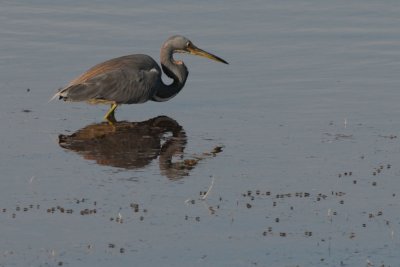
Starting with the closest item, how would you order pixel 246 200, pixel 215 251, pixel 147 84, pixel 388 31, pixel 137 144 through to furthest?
pixel 215 251
pixel 246 200
pixel 137 144
pixel 147 84
pixel 388 31

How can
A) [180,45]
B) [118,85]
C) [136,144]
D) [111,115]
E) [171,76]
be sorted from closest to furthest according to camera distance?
[136,144] → [118,85] → [111,115] → [171,76] → [180,45]

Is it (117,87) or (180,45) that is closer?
(117,87)

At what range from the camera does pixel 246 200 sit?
506 inches

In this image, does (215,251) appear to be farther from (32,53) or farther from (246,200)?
(32,53)

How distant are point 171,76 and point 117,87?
4.56 ft

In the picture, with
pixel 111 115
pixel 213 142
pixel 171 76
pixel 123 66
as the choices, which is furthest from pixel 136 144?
pixel 171 76

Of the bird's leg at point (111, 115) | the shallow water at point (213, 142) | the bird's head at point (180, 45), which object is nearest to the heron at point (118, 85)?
the bird's leg at point (111, 115)

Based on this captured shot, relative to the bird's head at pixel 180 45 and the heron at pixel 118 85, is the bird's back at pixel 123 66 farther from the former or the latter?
the bird's head at pixel 180 45

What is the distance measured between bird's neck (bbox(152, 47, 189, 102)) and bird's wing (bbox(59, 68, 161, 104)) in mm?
330

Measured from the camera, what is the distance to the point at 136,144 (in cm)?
1571

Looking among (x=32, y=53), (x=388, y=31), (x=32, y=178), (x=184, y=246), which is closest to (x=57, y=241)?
(x=184, y=246)

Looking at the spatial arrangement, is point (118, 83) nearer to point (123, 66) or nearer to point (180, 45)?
point (123, 66)

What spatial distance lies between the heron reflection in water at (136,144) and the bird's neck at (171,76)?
23.5 inches

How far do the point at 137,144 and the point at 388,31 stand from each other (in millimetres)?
8919
